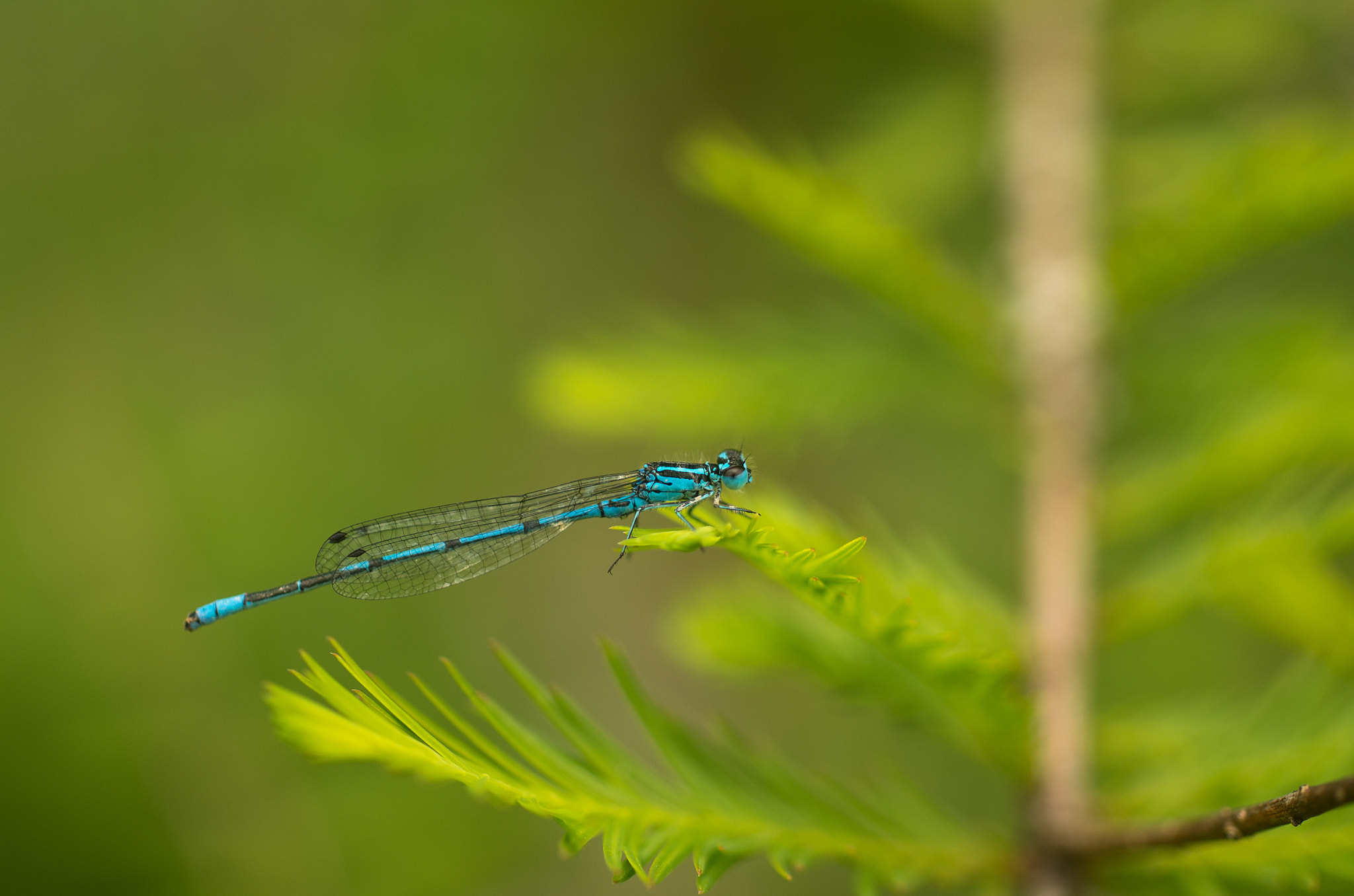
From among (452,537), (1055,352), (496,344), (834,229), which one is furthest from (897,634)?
(496,344)

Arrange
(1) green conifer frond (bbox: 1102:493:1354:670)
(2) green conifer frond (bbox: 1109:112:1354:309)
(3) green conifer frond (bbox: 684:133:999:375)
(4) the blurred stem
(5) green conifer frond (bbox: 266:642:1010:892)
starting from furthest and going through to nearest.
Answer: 1. (3) green conifer frond (bbox: 684:133:999:375)
2. (2) green conifer frond (bbox: 1109:112:1354:309)
3. (4) the blurred stem
4. (1) green conifer frond (bbox: 1102:493:1354:670)
5. (5) green conifer frond (bbox: 266:642:1010:892)

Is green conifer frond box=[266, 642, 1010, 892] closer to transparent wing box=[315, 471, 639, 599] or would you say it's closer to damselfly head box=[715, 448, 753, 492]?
damselfly head box=[715, 448, 753, 492]

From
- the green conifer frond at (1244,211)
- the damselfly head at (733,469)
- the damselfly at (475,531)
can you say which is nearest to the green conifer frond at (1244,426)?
the green conifer frond at (1244,211)

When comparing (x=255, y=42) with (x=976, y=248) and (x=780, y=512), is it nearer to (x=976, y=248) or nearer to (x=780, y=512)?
(x=976, y=248)

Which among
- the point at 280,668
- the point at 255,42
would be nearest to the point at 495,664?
the point at 280,668

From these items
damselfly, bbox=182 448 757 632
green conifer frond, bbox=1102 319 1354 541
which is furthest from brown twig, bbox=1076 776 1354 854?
damselfly, bbox=182 448 757 632

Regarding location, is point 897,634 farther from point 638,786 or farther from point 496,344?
point 496,344
